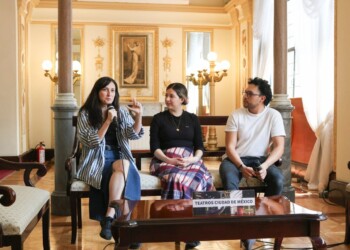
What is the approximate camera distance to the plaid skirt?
325 centimetres

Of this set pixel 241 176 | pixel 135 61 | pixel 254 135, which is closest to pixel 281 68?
pixel 254 135

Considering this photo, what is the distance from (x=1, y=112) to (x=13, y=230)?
6.05 meters

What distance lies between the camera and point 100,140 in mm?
3303

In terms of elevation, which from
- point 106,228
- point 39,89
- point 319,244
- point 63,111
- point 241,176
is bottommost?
point 106,228

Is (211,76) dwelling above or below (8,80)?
above

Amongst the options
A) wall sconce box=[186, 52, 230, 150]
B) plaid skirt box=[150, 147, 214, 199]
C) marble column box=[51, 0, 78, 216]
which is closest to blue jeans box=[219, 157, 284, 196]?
plaid skirt box=[150, 147, 214, 199]

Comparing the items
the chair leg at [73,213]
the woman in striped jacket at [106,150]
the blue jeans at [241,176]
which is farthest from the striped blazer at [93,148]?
the blue jeans at [241,176]

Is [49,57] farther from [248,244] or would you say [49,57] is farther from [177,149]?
[248,244]

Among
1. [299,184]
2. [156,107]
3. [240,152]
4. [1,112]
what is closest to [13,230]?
[240,152]

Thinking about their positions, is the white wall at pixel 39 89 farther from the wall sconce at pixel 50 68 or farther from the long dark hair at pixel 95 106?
the long dark hair at pixel 95 106

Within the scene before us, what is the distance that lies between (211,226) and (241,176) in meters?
1.38

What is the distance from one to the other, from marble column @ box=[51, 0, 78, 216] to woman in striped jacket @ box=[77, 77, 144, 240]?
3.04 ft

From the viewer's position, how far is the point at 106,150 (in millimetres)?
3441

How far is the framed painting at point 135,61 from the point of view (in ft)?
31.7
